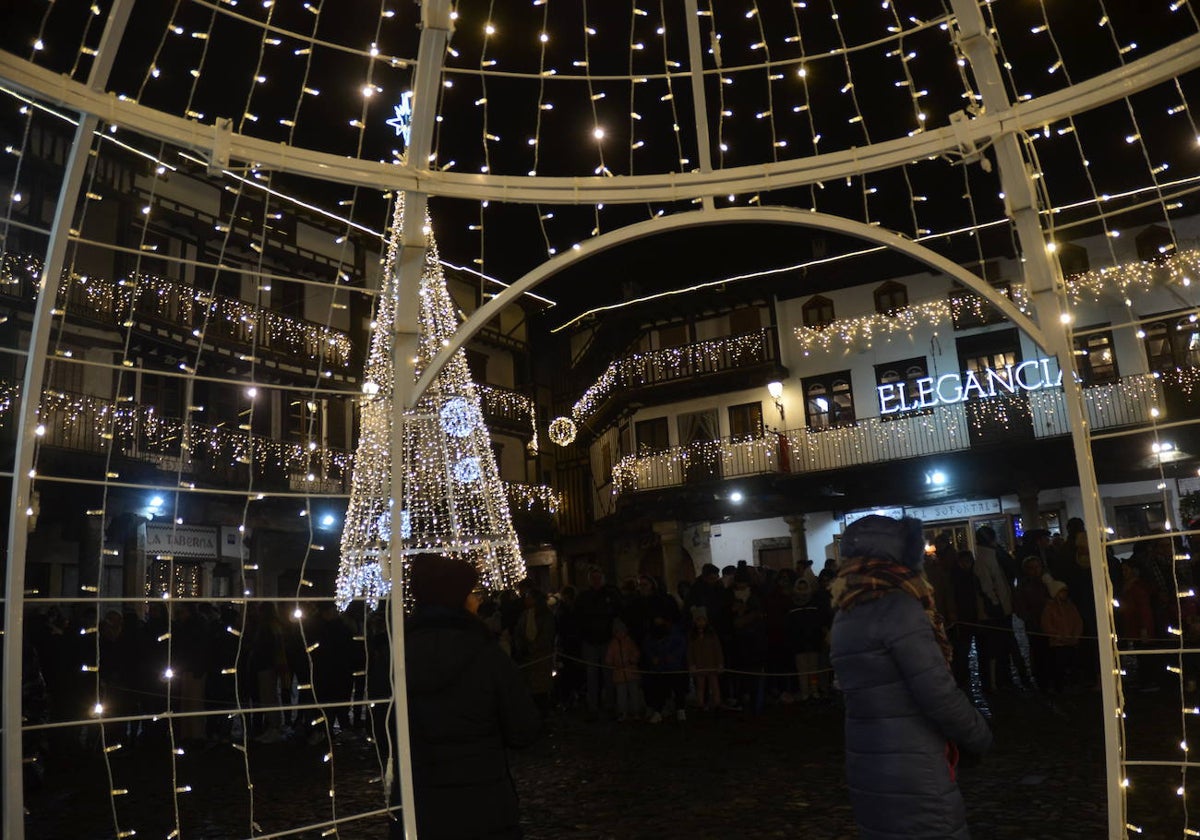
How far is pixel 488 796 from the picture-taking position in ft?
10.5

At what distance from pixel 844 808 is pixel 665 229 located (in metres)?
4.10

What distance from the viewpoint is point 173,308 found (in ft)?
67.1

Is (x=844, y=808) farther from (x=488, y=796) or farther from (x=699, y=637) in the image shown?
(x=699, y=637)

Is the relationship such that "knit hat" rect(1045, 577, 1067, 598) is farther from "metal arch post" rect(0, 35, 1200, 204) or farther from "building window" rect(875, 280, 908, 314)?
"building window" rect(875, 280, 908, 314)

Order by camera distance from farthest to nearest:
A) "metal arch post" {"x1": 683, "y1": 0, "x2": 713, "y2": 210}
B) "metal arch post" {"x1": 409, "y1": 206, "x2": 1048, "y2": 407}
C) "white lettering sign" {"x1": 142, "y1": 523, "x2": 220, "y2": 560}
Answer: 1. "white lettering sign" {"x1": 142, "y1": 523, "x2": 220, "y2": 560}
2. "metal arch post" {"x1": 683, "y1": 0, "x2": 713, "y2": 210}
3. "metal arch post" {"x1": 409, "y1": 206, "x2": 1048, "y2": 407}

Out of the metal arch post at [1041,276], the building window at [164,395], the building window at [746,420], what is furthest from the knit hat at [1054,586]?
the building window at [164,395]

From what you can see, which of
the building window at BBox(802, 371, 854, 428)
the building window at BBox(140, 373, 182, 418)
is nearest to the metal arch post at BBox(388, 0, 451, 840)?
the building window at BBox(140, 373, 182, 418)

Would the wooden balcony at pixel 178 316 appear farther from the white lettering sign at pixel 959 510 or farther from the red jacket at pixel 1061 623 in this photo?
the white lettering sign at pixel 959 510

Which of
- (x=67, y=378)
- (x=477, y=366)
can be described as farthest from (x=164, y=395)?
(x=477, y=366)

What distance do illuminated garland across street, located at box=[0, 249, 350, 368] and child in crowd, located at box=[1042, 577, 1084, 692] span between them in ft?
37.7

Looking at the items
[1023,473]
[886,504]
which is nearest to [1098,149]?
[1023,473]

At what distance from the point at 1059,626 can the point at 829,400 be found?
1611cm

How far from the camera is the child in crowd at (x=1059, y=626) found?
10328 mm

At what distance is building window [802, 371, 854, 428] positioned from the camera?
25812 mm
